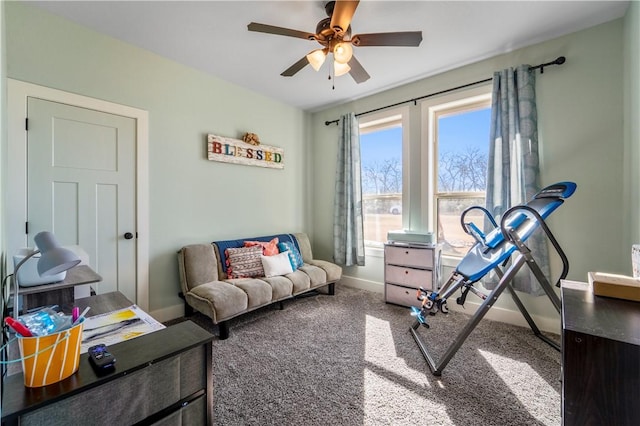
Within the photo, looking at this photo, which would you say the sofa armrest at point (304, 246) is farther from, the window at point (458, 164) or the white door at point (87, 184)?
the white door at point (87, 184)

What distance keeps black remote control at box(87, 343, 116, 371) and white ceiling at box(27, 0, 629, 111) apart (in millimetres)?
2338

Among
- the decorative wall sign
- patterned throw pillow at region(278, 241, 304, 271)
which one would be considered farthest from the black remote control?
the decorative wall sign

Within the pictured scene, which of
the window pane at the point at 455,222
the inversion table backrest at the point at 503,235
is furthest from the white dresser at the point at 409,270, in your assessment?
the inversion table backrest at the point at 503,235

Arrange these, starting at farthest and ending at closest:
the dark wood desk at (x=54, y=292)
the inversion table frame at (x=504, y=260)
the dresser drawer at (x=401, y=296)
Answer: the dresser drawer at (x=401, y=296) → the inversion table frame at (x=504, y=260) → the dark wood desk at (x=54, y=292)

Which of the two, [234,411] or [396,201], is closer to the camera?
[234,411]

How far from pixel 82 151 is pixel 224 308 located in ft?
6.04

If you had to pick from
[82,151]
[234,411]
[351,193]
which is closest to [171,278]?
[82,151]

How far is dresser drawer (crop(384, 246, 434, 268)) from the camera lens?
2.94 meters

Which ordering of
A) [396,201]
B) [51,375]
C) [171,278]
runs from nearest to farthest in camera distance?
[51,375]
[171,278]
[396,201]

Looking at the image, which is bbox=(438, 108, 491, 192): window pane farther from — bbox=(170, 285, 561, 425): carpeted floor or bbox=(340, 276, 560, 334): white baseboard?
bbox=(170, 285, 561, 425): carpeted floor

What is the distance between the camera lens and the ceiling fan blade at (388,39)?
183 cm

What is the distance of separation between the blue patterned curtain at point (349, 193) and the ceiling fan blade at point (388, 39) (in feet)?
5.86

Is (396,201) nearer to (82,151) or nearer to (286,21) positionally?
(286,21)

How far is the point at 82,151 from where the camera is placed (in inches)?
91.9
